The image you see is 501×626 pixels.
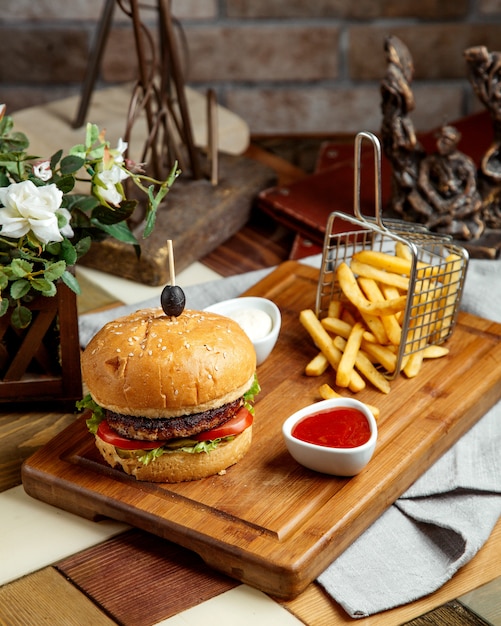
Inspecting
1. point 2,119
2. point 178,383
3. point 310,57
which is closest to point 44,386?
point 178,383

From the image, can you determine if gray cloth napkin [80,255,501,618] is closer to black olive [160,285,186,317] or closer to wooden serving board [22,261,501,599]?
wooden serving board [22,261,501,599]

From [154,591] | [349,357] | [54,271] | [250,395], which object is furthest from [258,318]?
[154,591]

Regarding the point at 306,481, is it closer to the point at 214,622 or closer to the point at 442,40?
the point at 214,622

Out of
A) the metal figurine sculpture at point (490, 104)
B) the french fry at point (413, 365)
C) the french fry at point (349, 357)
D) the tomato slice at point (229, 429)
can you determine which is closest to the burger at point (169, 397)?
the tomato slice at point (229, 429)

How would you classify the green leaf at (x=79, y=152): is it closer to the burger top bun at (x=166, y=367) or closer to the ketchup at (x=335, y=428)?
the burger top bun at (x=166, y=367)

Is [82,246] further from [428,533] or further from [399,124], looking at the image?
[399,124]
